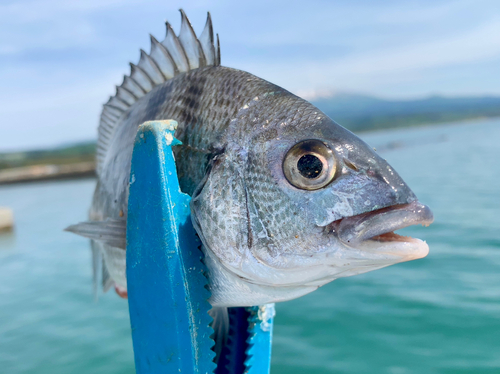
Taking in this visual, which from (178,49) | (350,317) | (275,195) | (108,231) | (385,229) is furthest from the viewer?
(350,317)

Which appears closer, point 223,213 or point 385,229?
point 385,229

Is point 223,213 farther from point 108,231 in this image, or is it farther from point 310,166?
point 108,231

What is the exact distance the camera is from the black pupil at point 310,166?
48.9 inches

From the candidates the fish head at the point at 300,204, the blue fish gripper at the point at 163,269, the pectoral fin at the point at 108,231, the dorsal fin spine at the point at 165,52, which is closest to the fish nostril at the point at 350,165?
the fish head at the point at 300,204

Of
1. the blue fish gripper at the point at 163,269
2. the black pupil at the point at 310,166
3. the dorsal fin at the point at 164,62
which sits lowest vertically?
the blue fish gripper at the point at 163,269

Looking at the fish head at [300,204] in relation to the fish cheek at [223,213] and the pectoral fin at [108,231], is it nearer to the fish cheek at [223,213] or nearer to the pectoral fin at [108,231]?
the fish cheek at [223,213]

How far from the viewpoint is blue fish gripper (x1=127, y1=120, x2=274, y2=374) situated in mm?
1321

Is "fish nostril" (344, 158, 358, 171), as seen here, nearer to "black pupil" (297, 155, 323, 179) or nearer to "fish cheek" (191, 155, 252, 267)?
"black pupil" (297, 155, 323, 179)

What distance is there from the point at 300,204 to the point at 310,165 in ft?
0.40

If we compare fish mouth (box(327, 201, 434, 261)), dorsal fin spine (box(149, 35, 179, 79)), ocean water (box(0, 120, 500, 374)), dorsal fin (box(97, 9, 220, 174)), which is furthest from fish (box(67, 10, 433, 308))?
ocean water (box(0, 120, 500, 374))

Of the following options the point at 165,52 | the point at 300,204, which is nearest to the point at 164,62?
the point at 165,52

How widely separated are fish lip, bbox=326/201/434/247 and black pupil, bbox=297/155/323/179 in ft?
0.52

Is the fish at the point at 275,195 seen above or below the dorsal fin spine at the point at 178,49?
below

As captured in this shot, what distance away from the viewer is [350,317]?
174 inches
